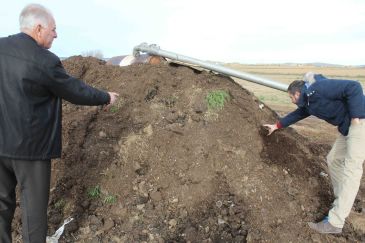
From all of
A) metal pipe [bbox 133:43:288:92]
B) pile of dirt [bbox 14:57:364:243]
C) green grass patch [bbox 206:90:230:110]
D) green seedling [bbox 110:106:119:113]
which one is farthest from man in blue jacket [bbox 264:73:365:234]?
green seedling [bbox 110:106:119:113]

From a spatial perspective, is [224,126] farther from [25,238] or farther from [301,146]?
[25,238]

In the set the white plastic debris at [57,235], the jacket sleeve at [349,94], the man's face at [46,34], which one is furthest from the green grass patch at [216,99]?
the man's face at [46,34]

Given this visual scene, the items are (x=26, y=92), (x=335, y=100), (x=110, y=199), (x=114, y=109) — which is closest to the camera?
(x=26, y=92)

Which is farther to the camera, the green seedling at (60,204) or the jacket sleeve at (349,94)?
the green seedling at (60,204)

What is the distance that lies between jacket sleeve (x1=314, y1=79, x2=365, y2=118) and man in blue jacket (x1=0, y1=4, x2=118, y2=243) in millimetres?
2562

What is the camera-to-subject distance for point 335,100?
4324 millimetres

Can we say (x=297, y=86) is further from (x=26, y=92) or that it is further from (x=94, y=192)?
(x=26, y=92)

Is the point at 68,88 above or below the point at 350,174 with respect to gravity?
above

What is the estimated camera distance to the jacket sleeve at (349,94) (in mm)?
4137

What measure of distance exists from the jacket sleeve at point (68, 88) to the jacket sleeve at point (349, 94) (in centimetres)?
238

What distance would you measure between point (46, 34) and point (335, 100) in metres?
2.98

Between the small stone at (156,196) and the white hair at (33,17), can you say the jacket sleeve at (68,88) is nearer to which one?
the white hair at (33,17)

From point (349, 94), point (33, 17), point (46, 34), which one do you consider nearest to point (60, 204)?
point (46, 34)

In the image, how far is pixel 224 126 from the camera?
5.35 meters
